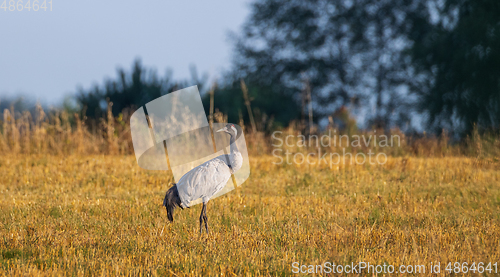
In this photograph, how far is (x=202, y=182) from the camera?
570 cm

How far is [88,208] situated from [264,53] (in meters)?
21.7

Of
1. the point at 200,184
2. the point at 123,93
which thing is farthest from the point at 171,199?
the point at 123,93

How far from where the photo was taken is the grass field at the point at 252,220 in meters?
4.59

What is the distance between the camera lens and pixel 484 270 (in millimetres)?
4328

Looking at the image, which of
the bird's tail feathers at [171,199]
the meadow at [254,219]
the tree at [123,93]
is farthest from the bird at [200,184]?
the tree at [123,93]

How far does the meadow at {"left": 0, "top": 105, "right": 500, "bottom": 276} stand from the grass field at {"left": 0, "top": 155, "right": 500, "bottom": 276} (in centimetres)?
2

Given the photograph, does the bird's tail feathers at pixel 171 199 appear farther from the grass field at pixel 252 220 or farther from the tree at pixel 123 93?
the tree at pixel 123 93

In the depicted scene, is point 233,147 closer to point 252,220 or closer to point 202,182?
point 202,182

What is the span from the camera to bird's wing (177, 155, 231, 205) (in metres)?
5.70

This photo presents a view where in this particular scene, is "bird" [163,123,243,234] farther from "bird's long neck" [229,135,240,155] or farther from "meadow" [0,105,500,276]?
"meadow" [0,105,500,276]

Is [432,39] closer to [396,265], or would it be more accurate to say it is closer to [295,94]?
[295,94]

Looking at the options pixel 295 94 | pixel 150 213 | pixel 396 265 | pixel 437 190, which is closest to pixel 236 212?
pixel 150 213

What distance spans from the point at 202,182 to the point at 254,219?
128 centimetres

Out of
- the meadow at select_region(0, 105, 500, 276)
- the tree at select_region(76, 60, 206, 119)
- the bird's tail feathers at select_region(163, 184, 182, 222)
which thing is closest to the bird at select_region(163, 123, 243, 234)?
the bird's tail feathers at select_region(163, 184, 182, 222)
